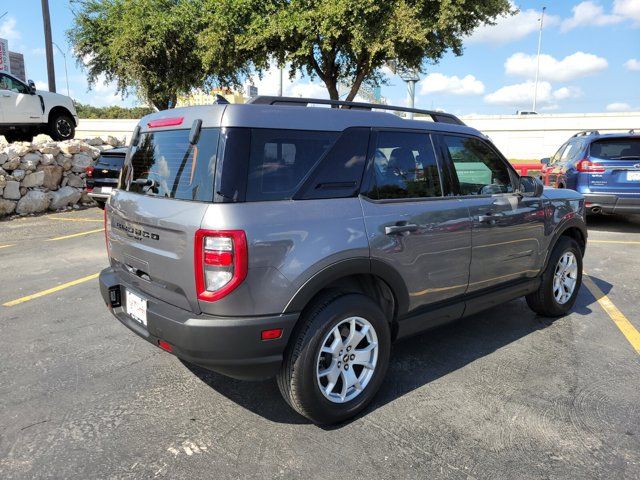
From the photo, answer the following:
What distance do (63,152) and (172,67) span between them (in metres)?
12.6

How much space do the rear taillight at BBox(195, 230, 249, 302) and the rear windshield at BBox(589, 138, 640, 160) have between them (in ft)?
28.0

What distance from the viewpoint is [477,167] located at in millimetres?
3973

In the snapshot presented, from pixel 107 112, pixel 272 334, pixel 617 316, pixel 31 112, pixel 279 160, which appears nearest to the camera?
pixel 272 334

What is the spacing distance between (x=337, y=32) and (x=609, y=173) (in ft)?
32.6

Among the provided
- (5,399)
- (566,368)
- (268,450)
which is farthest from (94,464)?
(566,368)

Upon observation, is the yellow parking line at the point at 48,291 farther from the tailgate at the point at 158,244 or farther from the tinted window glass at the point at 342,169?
the tinted window glass at the point at 342,169

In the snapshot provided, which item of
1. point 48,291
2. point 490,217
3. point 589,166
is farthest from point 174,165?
point 589,166

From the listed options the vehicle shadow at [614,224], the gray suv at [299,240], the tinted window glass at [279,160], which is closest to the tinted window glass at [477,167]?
the gray suv at [299,240]

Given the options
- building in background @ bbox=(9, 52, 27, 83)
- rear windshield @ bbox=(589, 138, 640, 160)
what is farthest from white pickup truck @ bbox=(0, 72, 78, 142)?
building in background @ bbox=(9, 52, 27, 83)

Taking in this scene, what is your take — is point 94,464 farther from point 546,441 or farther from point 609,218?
point 609,218

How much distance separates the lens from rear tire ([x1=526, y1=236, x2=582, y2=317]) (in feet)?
14.9

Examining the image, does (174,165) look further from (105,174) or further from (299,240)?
(105,174)

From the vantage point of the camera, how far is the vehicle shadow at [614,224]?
967 centimetres

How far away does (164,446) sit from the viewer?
2682mm
